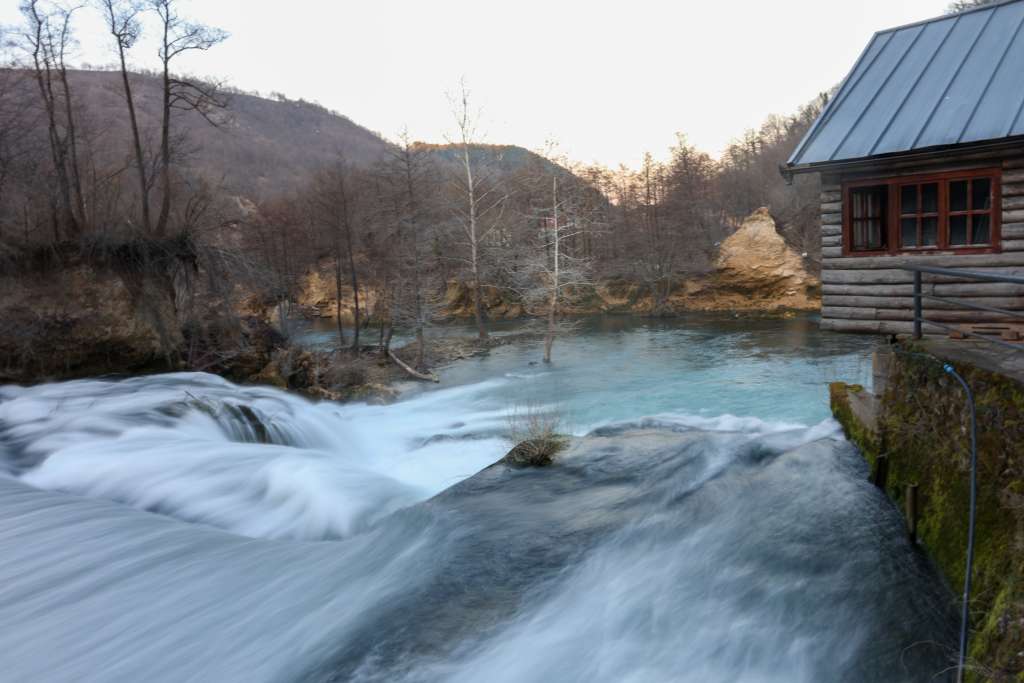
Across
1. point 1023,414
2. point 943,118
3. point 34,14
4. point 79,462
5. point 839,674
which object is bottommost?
point 839,674

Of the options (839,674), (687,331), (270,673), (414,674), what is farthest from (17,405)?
(687,331)

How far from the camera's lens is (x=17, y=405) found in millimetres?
12016

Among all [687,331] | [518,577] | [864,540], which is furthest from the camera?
[687,331]

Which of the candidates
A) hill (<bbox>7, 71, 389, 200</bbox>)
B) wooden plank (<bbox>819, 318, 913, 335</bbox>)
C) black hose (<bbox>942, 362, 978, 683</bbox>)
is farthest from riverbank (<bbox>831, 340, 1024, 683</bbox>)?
hill (<bbox>7, 71, 389, 200</bbox>)

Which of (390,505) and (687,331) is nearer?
(390,505)

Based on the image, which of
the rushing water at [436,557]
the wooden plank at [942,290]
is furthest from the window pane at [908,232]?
the rushing water at [436,557]

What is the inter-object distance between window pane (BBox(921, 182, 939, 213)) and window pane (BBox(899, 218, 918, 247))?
230mm

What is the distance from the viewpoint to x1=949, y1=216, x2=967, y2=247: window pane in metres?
9.84

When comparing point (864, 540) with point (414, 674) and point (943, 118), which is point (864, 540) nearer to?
point (414, 674)

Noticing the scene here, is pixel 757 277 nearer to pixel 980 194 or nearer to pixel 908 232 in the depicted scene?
pixel 908 232

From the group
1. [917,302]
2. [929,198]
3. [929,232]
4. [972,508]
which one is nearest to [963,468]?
[972,508]

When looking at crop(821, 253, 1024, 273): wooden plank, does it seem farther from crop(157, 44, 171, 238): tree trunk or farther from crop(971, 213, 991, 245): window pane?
crop(157, 44, 171, 238): tree trunk

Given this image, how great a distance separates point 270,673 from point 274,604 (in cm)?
107

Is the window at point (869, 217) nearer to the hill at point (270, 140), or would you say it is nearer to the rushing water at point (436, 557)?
the rushing water at point (436, 557)
